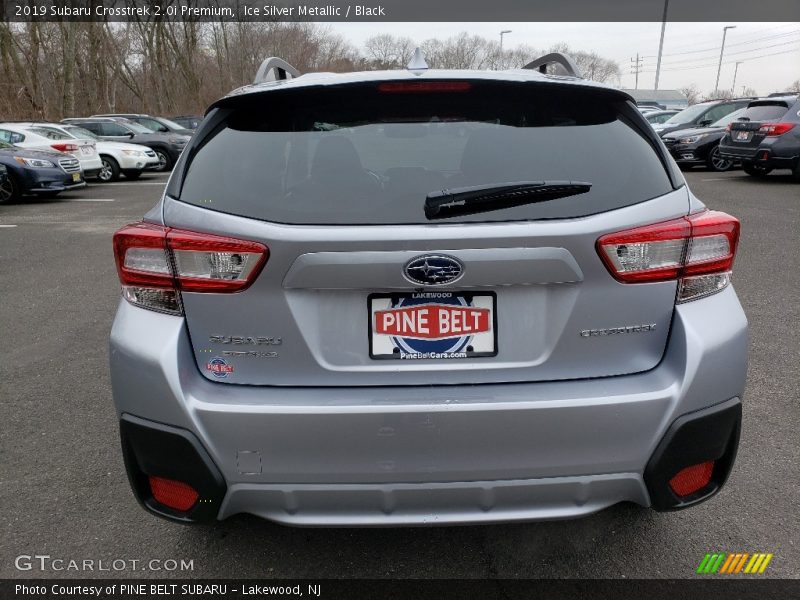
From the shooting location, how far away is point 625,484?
192 cm

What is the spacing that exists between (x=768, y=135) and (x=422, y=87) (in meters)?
13.1

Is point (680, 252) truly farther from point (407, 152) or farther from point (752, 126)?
point (752, 126)

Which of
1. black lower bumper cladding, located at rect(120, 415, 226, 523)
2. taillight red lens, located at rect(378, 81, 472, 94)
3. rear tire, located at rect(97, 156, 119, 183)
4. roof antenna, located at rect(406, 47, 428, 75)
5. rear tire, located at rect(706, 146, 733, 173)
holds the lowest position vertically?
rear tire, located at rect(97, 156, 119, 183)

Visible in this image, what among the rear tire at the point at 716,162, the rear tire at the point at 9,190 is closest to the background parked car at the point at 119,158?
the rear tire at the point at 9,190

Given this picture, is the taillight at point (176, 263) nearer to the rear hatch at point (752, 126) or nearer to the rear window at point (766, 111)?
the rear hatch at point (752, 126)

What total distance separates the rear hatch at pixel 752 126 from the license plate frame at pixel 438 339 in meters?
13.3

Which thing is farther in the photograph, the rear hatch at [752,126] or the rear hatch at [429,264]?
the rear hatch at [752,126]

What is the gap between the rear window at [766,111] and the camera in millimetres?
12867

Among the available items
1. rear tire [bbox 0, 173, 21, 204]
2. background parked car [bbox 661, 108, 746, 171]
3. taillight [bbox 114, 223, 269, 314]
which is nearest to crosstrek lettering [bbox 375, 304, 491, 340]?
taillight [bbox 114, 223, 269, 314]

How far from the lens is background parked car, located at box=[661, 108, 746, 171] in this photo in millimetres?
15641

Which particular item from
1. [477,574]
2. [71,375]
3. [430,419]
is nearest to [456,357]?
[430,419]

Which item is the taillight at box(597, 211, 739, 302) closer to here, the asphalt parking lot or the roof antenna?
the roof antenna

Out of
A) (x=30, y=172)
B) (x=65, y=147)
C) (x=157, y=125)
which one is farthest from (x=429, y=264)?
(x=157, y=125)

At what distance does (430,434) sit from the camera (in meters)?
1.82
